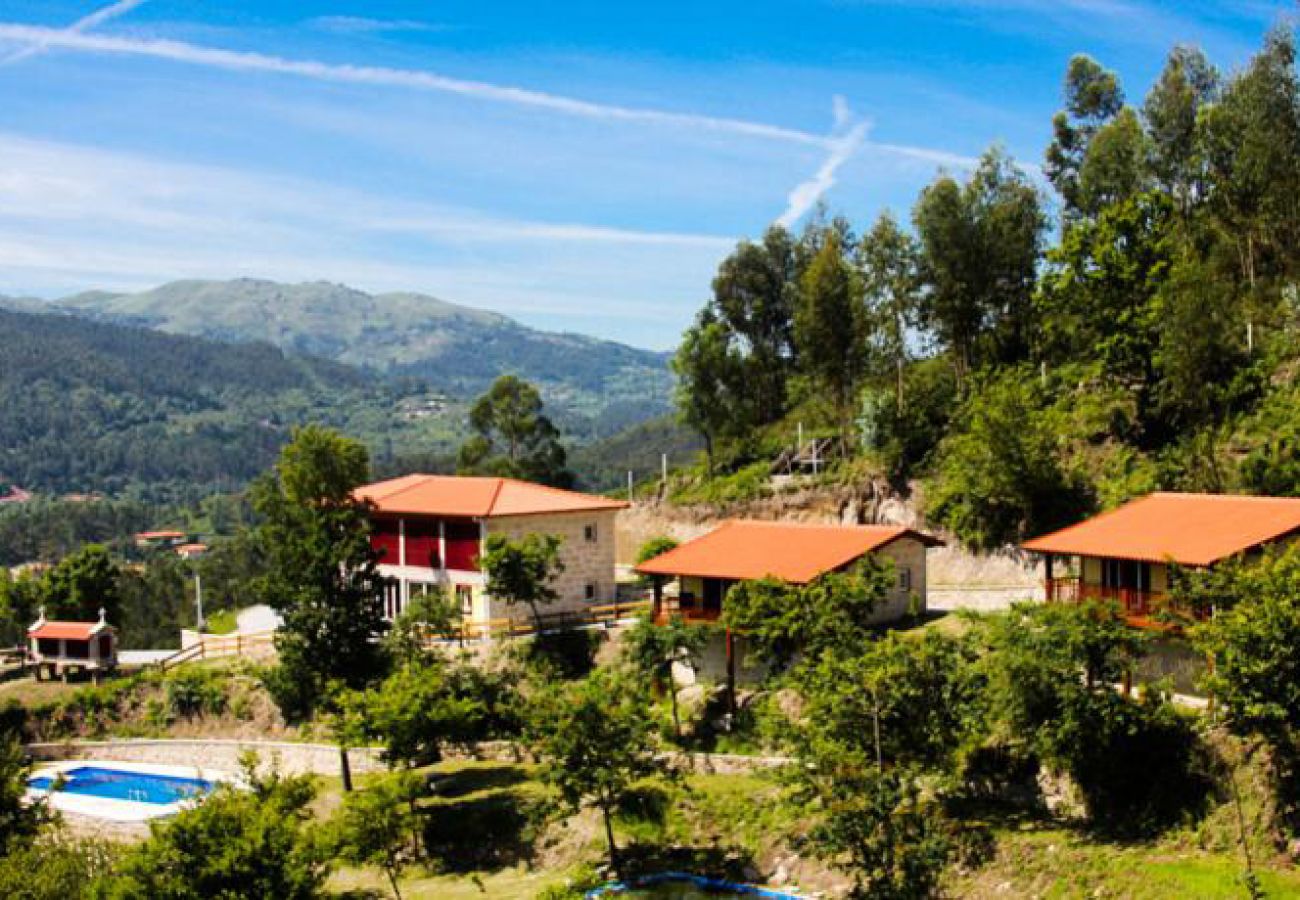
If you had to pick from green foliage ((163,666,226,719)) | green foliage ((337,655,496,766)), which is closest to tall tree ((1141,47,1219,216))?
green foliage ((337,655,496,766))

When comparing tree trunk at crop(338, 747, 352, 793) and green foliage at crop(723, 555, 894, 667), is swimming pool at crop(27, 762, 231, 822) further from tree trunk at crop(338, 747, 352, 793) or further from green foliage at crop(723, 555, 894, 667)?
green foliage at crop(723, 555, 894, 667)

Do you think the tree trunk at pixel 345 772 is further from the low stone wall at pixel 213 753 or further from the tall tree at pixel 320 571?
the tall tree at pixel 320 571

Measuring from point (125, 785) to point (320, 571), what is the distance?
9.87 meters

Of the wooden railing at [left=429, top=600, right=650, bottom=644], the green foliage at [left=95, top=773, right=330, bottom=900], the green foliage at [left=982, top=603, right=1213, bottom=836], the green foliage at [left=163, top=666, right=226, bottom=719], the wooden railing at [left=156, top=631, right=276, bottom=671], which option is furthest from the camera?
the wooden railing at [left=156, top=631, right=276, bottom=671]

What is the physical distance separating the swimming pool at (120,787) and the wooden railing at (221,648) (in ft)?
17.1

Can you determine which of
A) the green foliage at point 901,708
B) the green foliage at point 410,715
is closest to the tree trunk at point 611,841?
the green foliage at point 901,708

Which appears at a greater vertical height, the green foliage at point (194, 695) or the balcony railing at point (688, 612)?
the balcony railing at point (688, 612)

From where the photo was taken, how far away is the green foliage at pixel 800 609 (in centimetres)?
2945

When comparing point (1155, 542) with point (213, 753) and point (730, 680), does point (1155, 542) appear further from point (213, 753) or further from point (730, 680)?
point (213, 753)

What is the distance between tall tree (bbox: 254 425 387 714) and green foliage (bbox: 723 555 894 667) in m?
12.7

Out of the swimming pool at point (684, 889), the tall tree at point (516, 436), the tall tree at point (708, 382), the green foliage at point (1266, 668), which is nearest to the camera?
the green foliage at point (1266, 668)

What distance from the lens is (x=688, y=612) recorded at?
34.9m

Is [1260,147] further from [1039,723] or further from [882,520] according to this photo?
[1039,723]

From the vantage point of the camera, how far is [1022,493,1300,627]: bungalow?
1031 inches
